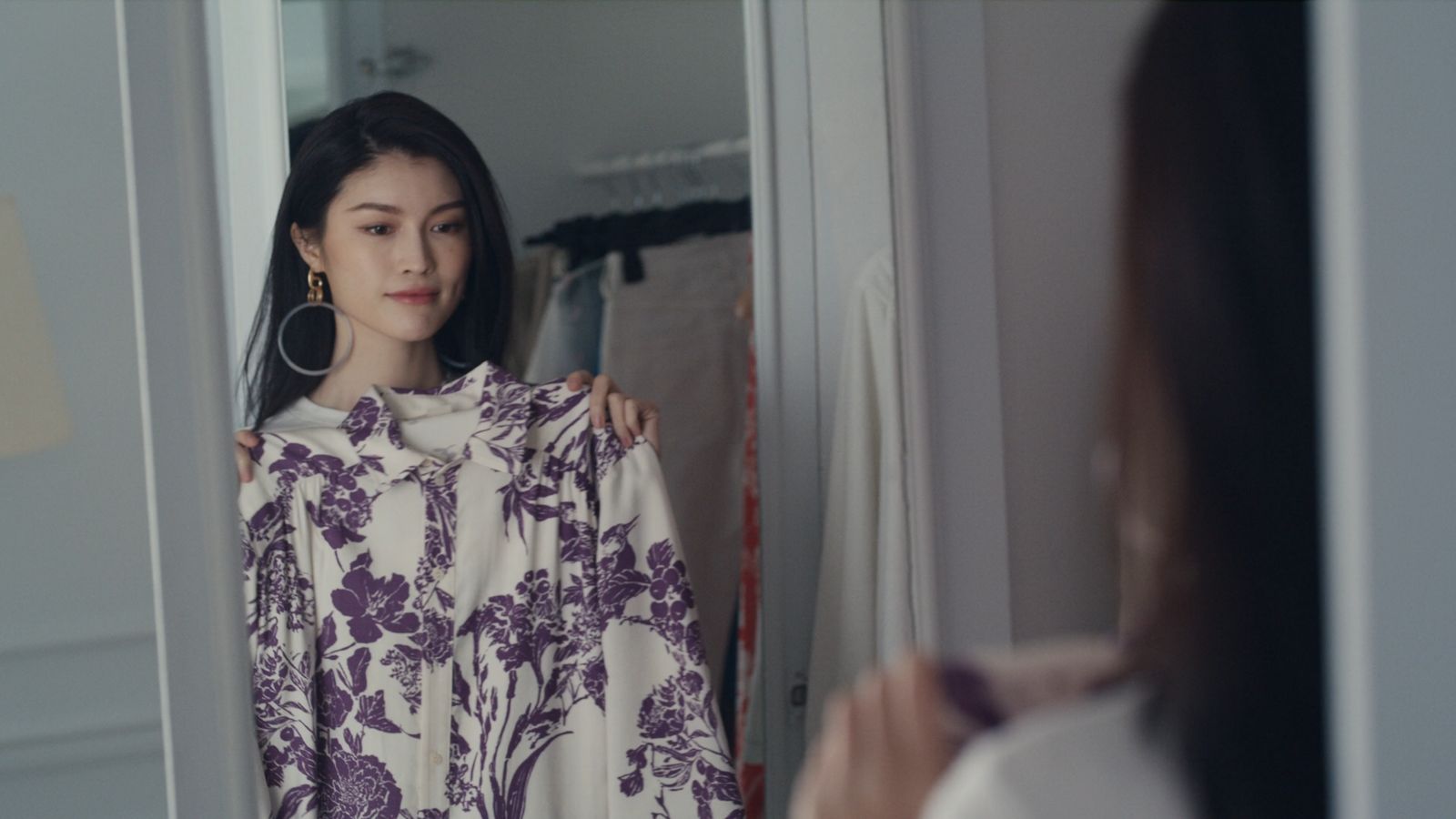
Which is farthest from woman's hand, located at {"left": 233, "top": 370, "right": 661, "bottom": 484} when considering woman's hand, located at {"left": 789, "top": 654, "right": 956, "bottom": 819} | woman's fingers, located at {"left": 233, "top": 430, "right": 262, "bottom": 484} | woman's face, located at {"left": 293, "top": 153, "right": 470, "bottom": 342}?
woman's hand, located at {"left": 789, "top": 654, "right": 956, "bottom": 819}

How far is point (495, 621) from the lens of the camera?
2.38 feet

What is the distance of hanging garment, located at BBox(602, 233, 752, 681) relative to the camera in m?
0.88

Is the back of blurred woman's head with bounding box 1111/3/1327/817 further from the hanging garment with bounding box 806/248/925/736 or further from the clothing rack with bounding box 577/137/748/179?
the clothing rack with bounding box 577/137/748/179

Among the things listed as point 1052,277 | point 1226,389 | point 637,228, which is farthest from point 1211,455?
point 637,228

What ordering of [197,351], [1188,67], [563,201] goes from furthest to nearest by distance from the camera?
[563,201] < [197,351] < [1188,67]

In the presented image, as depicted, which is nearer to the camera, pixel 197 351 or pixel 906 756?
pixel 906 756

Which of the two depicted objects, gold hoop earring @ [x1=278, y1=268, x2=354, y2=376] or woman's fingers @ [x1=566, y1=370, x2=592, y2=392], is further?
woman's fingers @ [x1=566, y1=370, x2=592, y2=392]

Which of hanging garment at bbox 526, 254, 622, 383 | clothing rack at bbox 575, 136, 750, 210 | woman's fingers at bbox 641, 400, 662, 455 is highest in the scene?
clothing rack at bbox 575, 136, 750, 210

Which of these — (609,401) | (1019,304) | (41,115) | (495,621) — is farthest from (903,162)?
(41,115)

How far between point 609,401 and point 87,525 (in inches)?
12.9

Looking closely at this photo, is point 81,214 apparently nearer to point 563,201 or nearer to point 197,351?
point 197,351

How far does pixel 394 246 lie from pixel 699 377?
274mm

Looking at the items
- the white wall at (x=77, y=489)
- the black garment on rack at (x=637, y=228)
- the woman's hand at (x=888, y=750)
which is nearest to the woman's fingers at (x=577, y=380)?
the black garment on rack at (x=637, y=228)

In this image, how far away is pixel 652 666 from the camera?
763 millimetres
